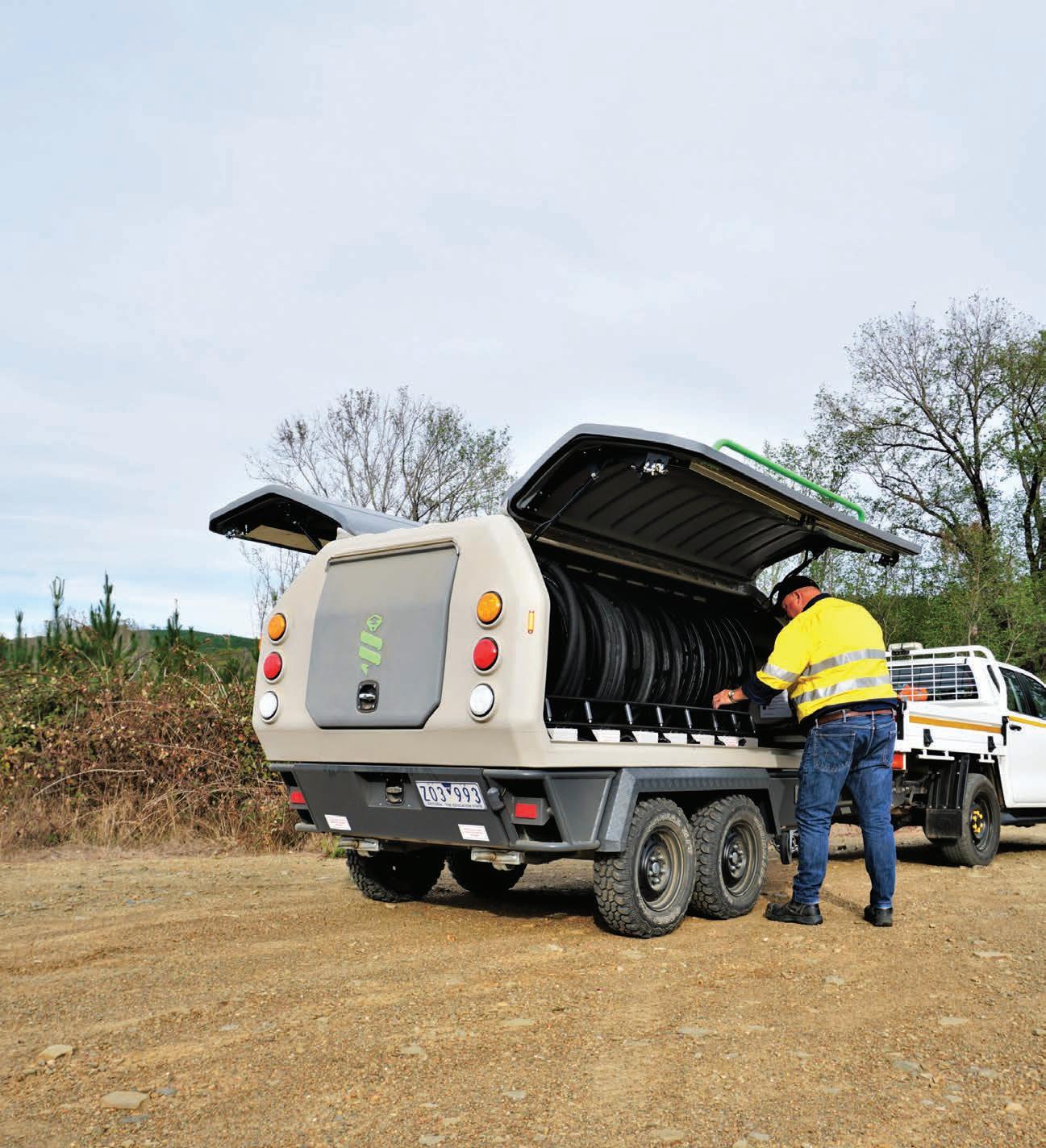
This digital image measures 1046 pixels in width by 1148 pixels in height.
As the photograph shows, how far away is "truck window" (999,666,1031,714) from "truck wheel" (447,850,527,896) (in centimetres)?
522

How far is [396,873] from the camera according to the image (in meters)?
6.86

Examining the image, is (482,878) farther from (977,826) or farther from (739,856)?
(977,826)

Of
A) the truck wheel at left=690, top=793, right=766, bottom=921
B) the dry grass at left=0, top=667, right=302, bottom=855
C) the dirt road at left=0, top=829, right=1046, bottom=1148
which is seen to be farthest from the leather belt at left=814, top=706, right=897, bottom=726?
the dry grass at left=0, top=667, right=302, bottom=855

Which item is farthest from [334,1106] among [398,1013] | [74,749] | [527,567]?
[74,749]

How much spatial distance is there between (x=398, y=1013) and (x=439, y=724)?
1.45 m

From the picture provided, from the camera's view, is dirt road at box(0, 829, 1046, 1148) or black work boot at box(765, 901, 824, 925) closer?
dirt road at box(0, 829, 1046, 1148)

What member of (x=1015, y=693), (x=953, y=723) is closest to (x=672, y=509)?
(x=953, y=723)

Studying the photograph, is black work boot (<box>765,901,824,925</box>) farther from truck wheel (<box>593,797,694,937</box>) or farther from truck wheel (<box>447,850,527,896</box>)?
truck wheel (<box>447,850,527,896</box>)

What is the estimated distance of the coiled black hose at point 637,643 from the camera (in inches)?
235

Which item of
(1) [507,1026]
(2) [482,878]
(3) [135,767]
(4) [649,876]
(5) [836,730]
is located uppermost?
(5) [836,730]

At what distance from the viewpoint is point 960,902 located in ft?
23.7

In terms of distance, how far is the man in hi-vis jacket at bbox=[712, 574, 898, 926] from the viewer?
20.5 feet

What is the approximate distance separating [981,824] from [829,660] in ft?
13.2

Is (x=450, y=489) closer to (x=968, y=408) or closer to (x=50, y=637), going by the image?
(x=968, y=408)
